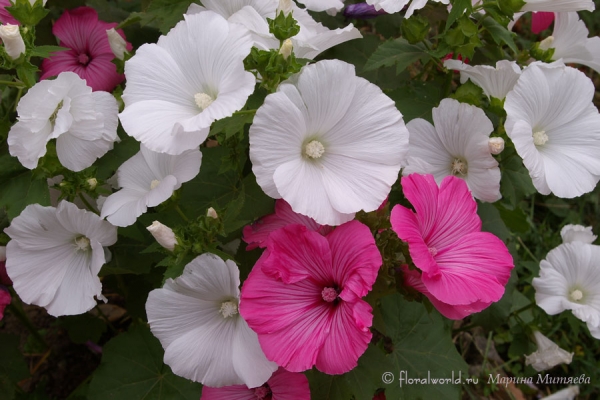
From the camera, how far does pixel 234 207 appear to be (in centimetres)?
138

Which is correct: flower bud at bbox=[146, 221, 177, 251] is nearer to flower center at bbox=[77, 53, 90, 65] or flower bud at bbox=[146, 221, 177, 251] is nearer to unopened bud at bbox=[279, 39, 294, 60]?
unopened bud at bbox=[279, 39, 294, 60]

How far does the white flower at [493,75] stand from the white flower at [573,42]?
357 millimetres

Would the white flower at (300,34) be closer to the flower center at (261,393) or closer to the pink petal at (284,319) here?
the pink petal at (284,319)

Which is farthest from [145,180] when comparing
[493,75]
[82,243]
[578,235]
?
[578,235]

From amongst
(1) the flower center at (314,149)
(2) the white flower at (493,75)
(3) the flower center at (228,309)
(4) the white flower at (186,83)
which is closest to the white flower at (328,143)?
(1) the flower center at (314,149)

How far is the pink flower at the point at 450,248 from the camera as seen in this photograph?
3.66 feet

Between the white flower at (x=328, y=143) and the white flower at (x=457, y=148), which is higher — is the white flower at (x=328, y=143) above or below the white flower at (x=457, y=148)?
above

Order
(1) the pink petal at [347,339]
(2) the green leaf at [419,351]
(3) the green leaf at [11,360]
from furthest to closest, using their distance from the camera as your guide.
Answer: (3) the green leaf at [11,360] < (2) the green leaf at [419,351] < (1) the pink petal at [347,339]

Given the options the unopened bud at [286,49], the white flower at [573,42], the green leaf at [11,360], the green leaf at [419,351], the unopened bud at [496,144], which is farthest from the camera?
the green leaf at [11,360]

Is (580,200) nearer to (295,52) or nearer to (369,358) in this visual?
(369,358)

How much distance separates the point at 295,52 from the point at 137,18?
70 cm

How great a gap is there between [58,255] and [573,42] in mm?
1758

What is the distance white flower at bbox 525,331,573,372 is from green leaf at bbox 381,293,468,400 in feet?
1.40
